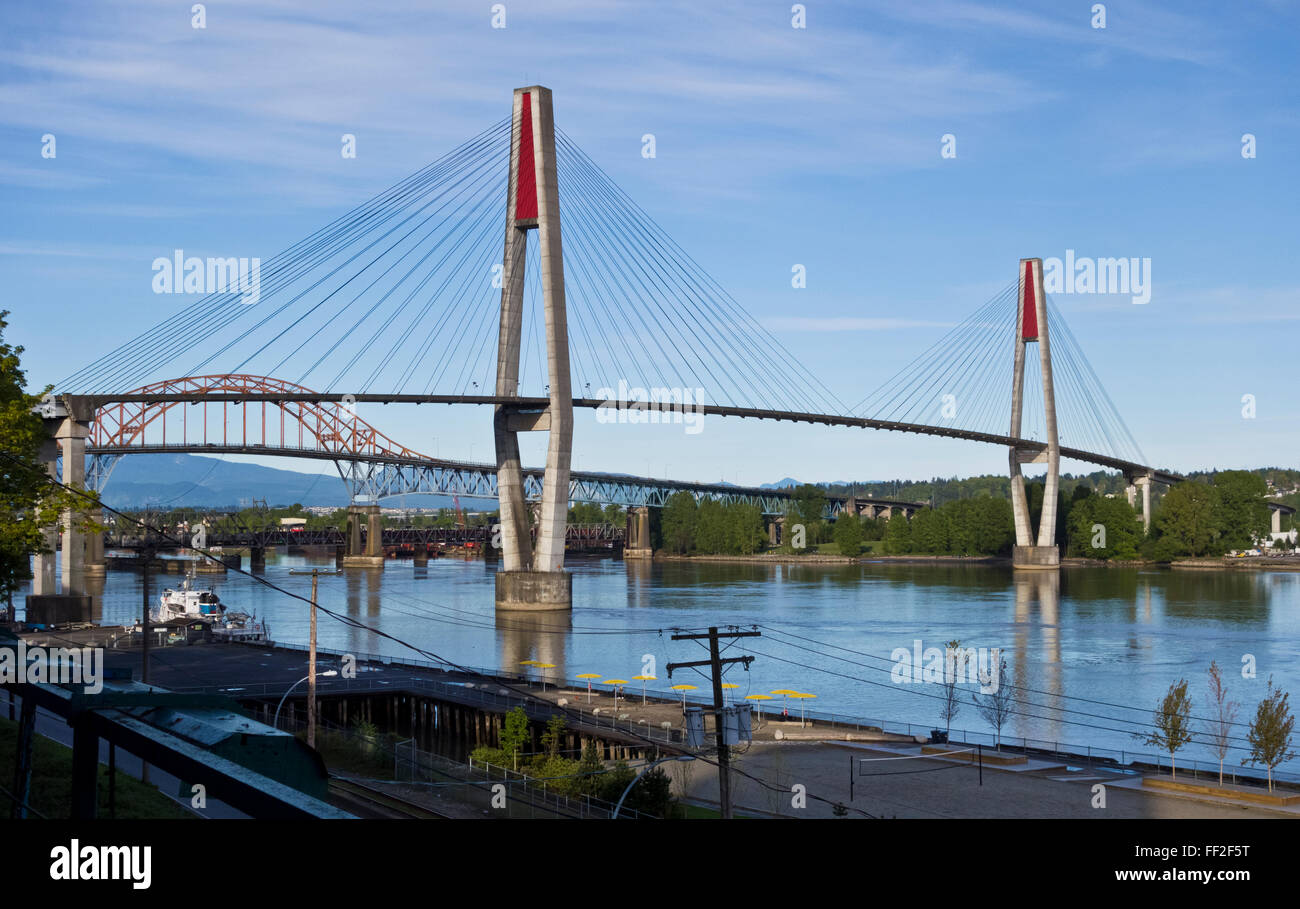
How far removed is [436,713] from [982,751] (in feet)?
54.6

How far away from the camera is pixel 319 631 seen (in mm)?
71625

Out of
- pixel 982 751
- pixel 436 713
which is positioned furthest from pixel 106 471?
pixel 982 751

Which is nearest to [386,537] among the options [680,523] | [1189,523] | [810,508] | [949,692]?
[680,523]

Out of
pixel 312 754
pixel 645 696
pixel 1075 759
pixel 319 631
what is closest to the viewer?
pixel 312 754

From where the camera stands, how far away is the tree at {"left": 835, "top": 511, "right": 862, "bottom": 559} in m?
152

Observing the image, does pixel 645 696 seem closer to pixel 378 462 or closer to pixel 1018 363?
pixel 1018 363

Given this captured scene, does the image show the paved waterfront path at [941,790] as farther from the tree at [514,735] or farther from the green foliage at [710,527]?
the green foliage at [710,527]

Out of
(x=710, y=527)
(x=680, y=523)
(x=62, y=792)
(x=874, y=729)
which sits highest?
(x=62, y=792)

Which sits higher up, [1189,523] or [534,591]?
[1189,523]

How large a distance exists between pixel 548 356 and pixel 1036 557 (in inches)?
2646

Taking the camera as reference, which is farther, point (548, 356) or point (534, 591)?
point (534, 591)

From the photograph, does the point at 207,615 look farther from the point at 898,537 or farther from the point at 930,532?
the point at 898,537

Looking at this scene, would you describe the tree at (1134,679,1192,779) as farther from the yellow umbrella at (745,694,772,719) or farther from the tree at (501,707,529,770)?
the tree at (501,707,529,770)

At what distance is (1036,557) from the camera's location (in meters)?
120
